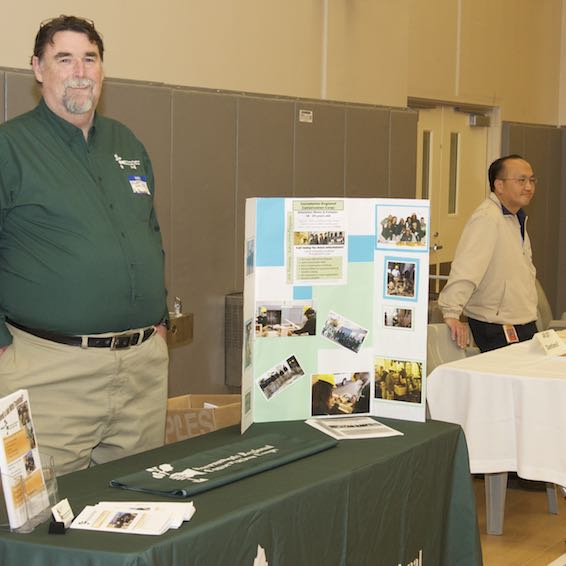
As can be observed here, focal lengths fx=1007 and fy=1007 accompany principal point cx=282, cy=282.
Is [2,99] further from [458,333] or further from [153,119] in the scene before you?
[458,333]

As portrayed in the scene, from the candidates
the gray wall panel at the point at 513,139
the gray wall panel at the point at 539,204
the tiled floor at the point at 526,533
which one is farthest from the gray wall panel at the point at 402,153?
the gray wall panel at the point at 539,204

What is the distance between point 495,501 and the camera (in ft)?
14.7

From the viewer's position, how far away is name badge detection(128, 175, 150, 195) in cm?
307

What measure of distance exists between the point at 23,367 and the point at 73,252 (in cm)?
35

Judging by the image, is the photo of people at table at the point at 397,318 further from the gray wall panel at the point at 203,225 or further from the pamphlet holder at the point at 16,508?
the gray wall panel at the point at 203,225

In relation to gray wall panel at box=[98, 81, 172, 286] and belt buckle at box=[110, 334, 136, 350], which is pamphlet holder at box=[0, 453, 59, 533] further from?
gray wall panel at box=[98, 81, 172, 286]

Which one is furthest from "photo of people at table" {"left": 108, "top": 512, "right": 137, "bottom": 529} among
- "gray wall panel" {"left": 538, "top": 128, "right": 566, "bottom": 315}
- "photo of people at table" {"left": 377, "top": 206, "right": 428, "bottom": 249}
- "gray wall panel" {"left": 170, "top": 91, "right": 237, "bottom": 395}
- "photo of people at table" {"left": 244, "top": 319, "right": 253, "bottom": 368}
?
"gray wall panel" {"left": 538, "top": 128, "right": 566, "bottom": 315}

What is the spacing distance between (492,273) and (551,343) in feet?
2.37

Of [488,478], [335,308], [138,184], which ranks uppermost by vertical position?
[138,184]

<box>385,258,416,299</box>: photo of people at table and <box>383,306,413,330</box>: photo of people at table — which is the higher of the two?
<box>385,258,416,299</box>: photo of people at table

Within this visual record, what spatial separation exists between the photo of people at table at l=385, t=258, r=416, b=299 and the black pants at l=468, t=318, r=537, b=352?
2156mm

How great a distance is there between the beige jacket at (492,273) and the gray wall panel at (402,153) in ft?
6.16

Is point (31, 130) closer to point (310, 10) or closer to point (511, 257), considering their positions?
point (511, 257)

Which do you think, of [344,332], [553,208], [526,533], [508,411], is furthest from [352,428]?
[553,208]
